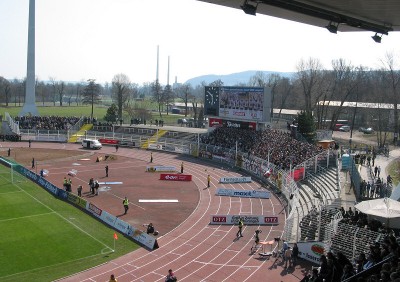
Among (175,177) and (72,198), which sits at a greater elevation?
(175,177)

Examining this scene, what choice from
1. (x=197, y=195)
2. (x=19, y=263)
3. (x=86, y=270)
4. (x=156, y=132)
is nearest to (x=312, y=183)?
(x=197, y=195)

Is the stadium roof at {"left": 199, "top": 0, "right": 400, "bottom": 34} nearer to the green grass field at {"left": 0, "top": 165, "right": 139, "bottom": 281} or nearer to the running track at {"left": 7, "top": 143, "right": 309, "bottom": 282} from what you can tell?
the running track at {"left": 7, "top": 143, "right": 309, "bottom": 282}

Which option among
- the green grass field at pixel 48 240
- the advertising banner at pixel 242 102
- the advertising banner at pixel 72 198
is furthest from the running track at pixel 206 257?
the advertising banner at pixel 242 102

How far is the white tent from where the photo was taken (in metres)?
19.2

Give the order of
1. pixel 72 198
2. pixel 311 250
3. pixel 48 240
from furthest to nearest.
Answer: pixel 72 198, pixel 48 240, pixel 311 250

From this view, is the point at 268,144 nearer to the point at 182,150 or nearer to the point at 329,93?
the point at 182,150

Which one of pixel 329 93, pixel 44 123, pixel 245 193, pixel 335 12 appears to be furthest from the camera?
pixel 329 93

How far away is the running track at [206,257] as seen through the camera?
67.8ft

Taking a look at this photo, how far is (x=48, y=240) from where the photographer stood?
24.3 metres

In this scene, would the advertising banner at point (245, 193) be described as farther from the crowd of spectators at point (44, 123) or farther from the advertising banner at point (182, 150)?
the crowd of spectators at point (44, 123)

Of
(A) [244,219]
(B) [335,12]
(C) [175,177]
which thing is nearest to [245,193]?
(A) [244,219]

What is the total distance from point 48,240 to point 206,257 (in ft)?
29.6

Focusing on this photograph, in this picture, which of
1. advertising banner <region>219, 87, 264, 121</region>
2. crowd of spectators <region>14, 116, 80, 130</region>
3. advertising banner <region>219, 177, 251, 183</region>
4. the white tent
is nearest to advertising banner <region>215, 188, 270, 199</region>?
advertising banner <region>219, 177, 251, 183</region>

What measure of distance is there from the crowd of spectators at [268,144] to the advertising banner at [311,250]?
52.0 ft
